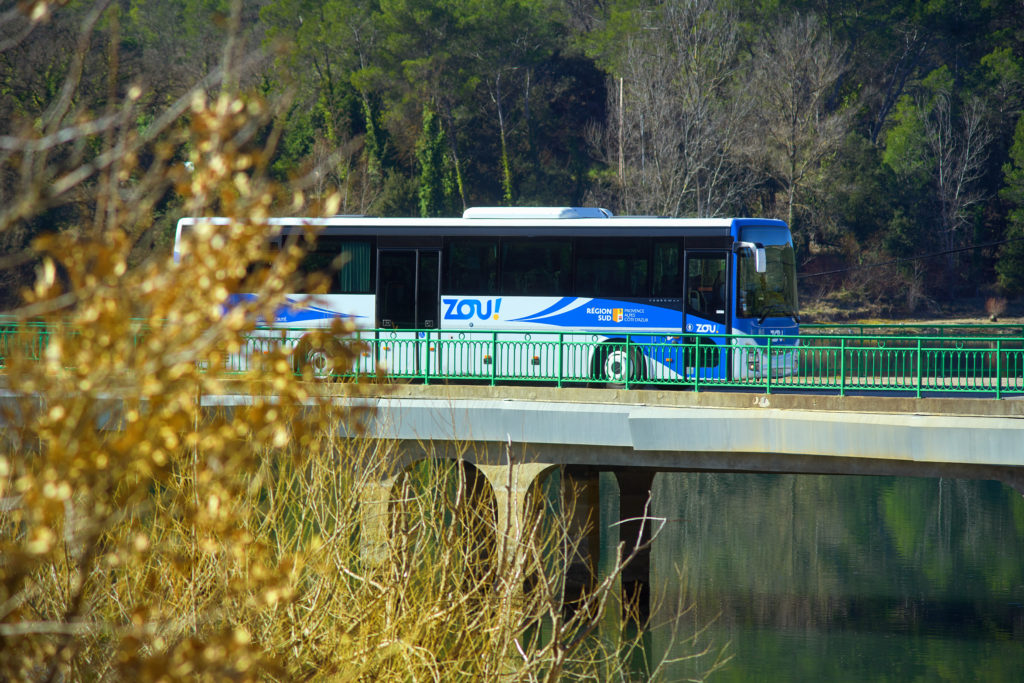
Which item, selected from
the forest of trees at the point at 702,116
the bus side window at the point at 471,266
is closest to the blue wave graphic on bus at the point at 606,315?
the bus side window at the point at 471,266

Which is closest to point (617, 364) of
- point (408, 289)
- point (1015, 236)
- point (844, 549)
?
point (408, 289)

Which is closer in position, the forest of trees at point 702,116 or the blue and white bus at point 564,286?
the blue and white bus at point 564,286

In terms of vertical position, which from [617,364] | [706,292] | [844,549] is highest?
[706,292]

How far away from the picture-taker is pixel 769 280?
1886 cm

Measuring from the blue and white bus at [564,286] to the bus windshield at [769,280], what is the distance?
0.02 metres

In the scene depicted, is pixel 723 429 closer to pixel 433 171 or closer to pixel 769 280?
pixel 769 280

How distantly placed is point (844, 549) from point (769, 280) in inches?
300

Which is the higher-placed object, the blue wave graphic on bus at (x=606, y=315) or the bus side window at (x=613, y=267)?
the bus side window at (x=613, y=267)

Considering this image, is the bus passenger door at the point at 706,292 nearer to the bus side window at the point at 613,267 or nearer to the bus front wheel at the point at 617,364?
the bus side window at the point at 613,267

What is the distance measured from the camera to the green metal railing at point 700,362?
1538 centimetres

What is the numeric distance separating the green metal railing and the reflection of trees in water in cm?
417

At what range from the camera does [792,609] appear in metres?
19.7

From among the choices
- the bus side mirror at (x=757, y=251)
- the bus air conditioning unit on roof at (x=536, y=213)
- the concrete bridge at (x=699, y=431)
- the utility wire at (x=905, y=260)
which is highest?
the utility wire at (x=905, y=260)

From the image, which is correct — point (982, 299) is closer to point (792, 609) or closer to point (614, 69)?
point (614, 69)
